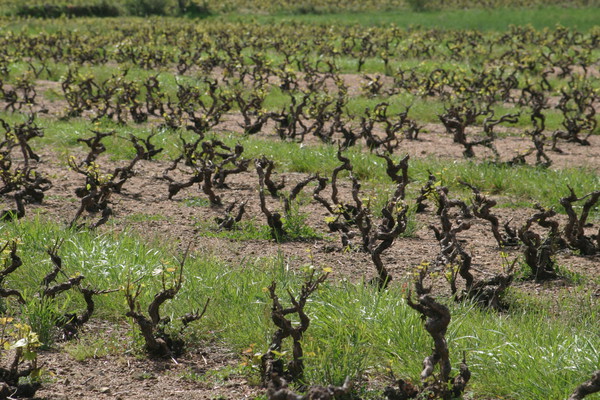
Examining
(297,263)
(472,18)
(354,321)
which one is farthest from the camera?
(472,18)

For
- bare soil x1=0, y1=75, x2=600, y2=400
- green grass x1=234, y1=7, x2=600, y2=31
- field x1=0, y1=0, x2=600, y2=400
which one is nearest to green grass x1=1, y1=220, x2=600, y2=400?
field x1=0, y1=0, x2=600, y2=400

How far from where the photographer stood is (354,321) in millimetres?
4488

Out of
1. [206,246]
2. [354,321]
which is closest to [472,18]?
[206,246]

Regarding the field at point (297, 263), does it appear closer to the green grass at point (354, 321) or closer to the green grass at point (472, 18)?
the green grass at point (354, 321)

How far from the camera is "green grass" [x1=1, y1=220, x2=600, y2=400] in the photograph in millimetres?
3969

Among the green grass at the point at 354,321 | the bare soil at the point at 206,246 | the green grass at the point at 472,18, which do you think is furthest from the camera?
the green grass at the point at 472,18

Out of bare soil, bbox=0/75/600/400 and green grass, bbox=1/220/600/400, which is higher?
green grass, bbox=1/220/600/400

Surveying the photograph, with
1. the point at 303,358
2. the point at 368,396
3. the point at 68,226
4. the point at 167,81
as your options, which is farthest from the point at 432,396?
the point at 167,81

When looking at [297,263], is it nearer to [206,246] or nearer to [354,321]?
[206,246]

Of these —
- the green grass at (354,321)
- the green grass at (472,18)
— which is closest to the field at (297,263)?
the green grass at (354,321)

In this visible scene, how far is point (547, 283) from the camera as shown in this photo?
19.3ft

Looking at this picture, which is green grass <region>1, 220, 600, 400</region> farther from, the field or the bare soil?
the bare soil

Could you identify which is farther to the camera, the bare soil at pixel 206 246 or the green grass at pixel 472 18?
the green grass at pixel 472 18

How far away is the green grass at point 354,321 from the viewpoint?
13.0ft
